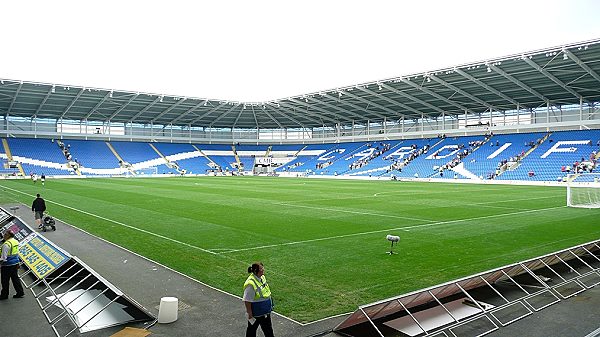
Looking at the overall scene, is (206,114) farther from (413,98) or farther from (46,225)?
Result: (46,225)

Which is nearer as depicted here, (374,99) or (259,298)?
(259,298)

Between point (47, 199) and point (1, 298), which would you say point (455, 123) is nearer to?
point (47, 199)

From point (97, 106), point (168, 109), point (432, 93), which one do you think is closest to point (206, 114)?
point (168, 109)

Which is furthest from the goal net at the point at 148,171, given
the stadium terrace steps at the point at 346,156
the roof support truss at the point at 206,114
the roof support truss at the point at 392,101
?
the roof support truss at the point at 392,101

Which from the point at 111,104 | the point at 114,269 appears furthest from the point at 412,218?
the point at 111,104

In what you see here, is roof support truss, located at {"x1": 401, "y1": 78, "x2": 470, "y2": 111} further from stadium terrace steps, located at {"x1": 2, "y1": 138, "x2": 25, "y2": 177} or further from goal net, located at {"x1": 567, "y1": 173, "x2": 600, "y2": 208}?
stadium terrace steps, located at {"x1": 2, "y1": 138, "x2": 25, "y2": 177}

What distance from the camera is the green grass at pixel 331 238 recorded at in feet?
35.4

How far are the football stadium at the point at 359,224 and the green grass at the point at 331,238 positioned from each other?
9 centimetres

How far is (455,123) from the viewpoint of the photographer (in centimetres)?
6869

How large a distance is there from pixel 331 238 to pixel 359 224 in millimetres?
3563

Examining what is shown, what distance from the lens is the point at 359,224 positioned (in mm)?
19625

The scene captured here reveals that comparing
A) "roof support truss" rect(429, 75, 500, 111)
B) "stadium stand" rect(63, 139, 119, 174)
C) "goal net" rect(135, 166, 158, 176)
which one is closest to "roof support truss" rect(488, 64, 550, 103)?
"roof support truss" rect(429, 75, 500, 111)

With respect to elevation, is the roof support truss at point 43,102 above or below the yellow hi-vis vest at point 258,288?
above

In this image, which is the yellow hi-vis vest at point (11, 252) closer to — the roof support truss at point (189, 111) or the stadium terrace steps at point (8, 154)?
the roof support truss at point (189, 111)
